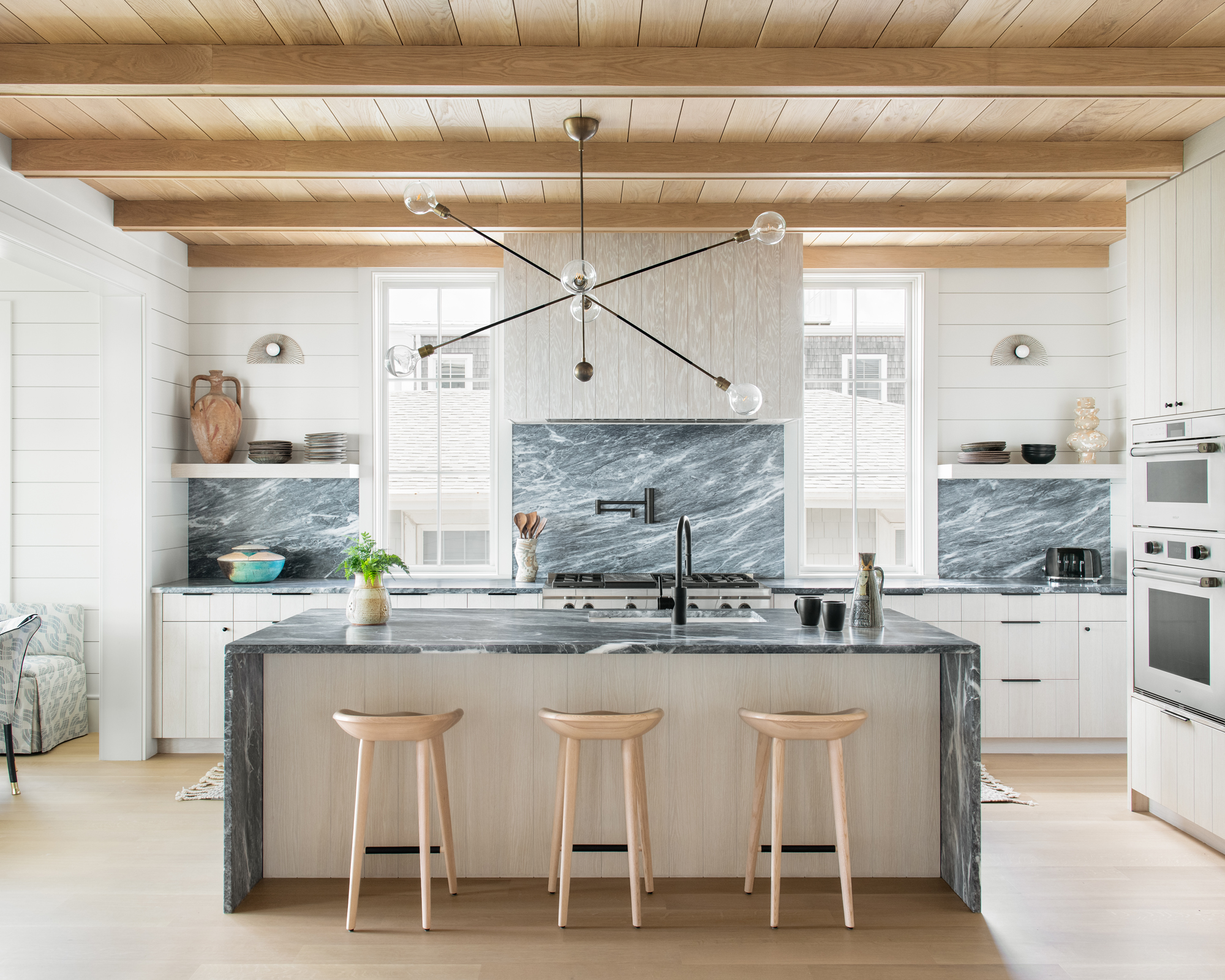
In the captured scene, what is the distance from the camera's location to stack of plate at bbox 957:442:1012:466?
467 cm

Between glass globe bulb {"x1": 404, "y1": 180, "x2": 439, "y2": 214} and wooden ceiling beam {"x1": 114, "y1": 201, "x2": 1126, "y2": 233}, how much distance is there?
1.54 meters

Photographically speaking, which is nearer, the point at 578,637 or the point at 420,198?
the point at 420,198

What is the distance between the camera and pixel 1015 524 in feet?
16.2

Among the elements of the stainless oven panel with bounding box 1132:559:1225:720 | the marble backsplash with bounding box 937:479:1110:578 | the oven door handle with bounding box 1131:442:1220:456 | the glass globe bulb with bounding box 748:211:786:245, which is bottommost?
the stainless oven panel with bounding box 1132:559:1225:720

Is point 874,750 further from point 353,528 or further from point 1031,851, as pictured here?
point 353,528

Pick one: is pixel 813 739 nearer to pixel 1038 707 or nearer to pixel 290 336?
pixel 1038 707

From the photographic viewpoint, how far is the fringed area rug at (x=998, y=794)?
3.71 metres

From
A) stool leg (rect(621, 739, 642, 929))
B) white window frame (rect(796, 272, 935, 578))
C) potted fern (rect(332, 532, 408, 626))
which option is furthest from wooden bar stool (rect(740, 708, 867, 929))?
white window frame (rect(796, 272, 935, 578))

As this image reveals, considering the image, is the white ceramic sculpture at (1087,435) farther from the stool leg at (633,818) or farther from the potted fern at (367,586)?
the potted fern at (367,586)

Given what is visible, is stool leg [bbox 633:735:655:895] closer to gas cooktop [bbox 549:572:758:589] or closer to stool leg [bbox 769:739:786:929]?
stool leg [bbox 769:739:786:929]

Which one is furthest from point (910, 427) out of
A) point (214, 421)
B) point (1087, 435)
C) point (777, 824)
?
point (214, 421)

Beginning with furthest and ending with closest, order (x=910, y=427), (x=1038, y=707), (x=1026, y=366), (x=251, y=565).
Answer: (x=910, y=427)
(x=1026, y=366)
(x=251, y=565)
(x=1038, y=707)

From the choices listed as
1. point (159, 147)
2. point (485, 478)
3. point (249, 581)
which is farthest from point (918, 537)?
point (159, 147)

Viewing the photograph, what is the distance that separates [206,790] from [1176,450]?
4549 millimetres
